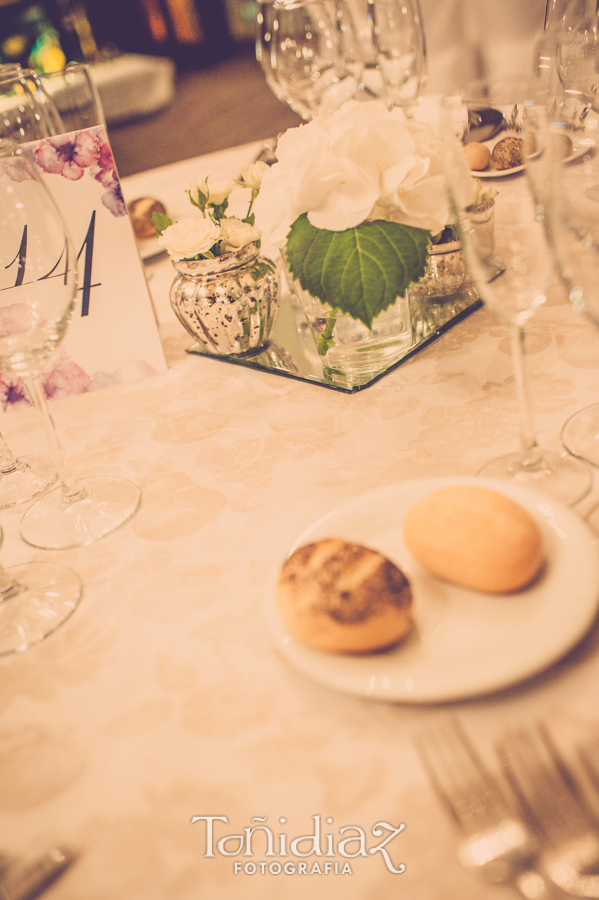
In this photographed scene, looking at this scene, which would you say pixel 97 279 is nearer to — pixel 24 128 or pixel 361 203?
pixel 361 203

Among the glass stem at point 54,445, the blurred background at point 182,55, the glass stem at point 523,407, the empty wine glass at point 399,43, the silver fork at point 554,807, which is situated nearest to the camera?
the silver fork at point 554,807

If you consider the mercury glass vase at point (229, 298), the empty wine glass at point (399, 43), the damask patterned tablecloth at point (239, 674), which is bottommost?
the damask patterned tablecloth at point (239, 674)

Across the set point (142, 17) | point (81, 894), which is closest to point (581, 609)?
point (81, 894)

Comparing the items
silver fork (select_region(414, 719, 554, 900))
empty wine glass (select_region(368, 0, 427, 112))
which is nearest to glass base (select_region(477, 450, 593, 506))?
silver fork (select_region(414, 719, 554, 900))

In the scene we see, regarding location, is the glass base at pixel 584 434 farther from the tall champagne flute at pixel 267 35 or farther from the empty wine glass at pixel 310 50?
the tall champagne flute at pixel 267 35

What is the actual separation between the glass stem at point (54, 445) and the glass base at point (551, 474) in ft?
1.35

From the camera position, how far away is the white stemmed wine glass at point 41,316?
61 cm

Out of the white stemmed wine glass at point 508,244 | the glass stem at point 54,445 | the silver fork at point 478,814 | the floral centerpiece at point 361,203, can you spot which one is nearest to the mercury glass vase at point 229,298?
the floral centerpiece at point 361,203

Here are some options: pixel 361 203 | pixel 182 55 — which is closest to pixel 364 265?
pixel 361 203

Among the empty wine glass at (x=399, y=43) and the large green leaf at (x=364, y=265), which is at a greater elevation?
the empty wine glass at (x=399, y=43)

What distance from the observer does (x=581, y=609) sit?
1.36 ft

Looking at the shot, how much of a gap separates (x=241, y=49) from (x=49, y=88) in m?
9.85

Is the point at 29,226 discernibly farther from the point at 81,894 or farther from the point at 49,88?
the point at 49,88

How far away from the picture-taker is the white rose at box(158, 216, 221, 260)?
2.64 feet
